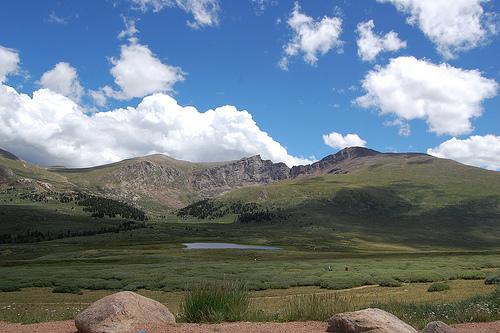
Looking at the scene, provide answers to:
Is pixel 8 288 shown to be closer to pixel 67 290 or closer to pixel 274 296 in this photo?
pixel 67 290

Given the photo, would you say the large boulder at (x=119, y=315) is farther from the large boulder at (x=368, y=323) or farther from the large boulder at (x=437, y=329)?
the large boulder at (x=437, y=329)

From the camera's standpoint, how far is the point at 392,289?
145 ft

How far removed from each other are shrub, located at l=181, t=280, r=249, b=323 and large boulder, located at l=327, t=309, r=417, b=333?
334 cm

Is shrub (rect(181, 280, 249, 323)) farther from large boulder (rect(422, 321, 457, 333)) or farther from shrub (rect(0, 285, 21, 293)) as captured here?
shrub (rect(0, 285, 21, 293))

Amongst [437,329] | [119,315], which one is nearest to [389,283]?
[437,329]

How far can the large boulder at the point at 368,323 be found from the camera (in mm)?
12736

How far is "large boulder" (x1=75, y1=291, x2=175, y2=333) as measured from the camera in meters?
14.4

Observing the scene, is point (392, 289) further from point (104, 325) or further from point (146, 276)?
point (104, 325)

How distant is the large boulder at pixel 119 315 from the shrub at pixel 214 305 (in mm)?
807

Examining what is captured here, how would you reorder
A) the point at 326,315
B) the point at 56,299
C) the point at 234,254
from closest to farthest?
the point at 326,315 < the point at 56,299 < the point at 234,254

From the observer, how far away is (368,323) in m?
12.9

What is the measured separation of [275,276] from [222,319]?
39556mm

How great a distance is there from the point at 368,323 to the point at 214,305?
5.13 m

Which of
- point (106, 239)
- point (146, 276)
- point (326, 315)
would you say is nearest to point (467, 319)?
point (326, 315)
